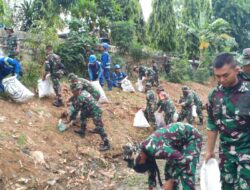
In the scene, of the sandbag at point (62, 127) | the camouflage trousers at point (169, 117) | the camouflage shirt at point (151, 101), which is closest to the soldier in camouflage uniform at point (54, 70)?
the sandbag at point (62, 127)

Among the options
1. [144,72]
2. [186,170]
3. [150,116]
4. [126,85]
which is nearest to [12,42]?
[126,85]

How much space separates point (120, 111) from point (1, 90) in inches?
130

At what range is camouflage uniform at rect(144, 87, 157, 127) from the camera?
9867mm

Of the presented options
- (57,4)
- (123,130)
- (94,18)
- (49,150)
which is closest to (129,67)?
(94,18)

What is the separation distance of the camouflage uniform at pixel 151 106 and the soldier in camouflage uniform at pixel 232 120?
19.2 ft

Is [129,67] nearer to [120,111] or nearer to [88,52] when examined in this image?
[88,52]

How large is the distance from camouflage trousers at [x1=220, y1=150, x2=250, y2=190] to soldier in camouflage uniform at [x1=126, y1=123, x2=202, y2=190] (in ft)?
1.41

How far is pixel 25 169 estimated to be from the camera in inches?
260

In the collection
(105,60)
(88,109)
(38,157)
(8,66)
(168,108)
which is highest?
(8,66)

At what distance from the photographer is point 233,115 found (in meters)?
3.77

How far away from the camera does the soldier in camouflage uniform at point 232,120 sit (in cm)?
372

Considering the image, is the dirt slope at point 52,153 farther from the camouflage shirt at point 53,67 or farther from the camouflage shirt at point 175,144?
the camouflage shirt at point 175,144

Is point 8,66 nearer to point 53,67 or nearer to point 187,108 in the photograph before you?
point 53,67

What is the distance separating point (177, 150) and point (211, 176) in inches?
19.2
